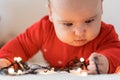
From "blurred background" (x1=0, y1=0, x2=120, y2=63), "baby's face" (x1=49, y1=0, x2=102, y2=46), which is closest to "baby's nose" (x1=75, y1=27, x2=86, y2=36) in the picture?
"baby's face" (x1=49, y1=0, x2=102, y2=46)

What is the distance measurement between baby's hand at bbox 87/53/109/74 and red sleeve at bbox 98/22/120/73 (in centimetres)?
2

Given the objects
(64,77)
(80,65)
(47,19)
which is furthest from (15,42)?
(64,77)

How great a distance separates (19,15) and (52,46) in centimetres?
31

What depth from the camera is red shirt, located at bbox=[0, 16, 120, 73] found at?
0.82 m

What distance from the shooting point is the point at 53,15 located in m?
0.77

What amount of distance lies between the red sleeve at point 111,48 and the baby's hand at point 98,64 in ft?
0.08

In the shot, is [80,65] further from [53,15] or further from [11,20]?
[11,20]

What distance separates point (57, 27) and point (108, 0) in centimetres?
39

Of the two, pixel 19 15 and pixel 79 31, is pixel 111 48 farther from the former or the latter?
pixel 19 15

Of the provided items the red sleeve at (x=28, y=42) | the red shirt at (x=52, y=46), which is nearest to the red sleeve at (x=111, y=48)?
the red shirt at (x=52, y=46)

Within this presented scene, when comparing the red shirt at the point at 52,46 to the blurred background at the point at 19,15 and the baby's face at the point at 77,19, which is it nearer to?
the baby's face at the point at 77,19

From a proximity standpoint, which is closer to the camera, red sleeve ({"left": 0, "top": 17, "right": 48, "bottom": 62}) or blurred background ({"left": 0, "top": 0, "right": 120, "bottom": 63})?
red sleeve ({"left": 0, "top": 17, "right": 48, "bottom": 62})

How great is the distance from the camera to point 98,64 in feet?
2.22

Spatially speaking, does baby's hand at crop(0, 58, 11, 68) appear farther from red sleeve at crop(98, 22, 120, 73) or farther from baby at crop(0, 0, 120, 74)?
red sleeve at crop(98, 22, 120, 73)
